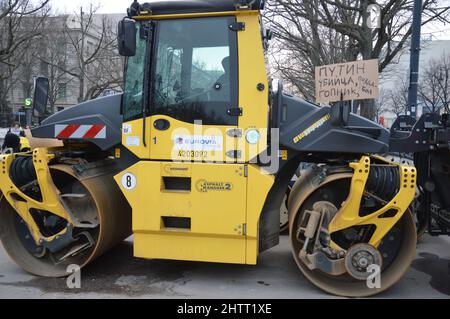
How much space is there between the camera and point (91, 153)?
543 centimetres

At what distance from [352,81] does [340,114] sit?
1.54 ft

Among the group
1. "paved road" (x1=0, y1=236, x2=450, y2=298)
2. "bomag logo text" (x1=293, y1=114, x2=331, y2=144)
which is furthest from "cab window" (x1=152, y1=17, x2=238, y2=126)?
"paved road" (x1=0, y1=236, x2=450, y2=298)

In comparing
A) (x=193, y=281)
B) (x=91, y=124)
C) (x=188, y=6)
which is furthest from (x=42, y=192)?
(x=188, y=6)

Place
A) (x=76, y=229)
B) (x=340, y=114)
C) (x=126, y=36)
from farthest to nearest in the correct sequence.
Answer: (x=76, y=229) < (x=340, y=114) < (x=126, y=36)

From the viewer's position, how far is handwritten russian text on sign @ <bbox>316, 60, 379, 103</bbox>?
15.4 ft

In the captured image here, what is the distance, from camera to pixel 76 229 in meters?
5.01

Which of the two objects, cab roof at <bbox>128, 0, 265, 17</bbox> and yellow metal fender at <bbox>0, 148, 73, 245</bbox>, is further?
yellow metal fender at <bbox>0, 148, 73, 245</bbox>

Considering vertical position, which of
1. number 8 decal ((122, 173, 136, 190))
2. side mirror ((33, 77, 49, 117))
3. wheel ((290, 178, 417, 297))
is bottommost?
wheel ((290, 178, 417, 297))

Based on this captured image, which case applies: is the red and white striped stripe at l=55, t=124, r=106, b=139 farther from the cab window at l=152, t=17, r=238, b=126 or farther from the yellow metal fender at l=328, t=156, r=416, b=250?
the yellow metal fender at l=328, t=156, r=416, b=250

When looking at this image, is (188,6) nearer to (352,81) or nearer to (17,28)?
(352,81)

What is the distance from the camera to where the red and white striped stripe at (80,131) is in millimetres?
4926

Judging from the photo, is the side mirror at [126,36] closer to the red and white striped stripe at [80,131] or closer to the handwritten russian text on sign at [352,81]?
the red and white striped stripe at [80,131]

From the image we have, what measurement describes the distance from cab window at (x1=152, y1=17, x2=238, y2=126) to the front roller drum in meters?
1.13

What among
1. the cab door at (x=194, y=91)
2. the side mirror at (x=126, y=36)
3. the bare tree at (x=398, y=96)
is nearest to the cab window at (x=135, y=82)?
the cab door at (x=194, y=91)
